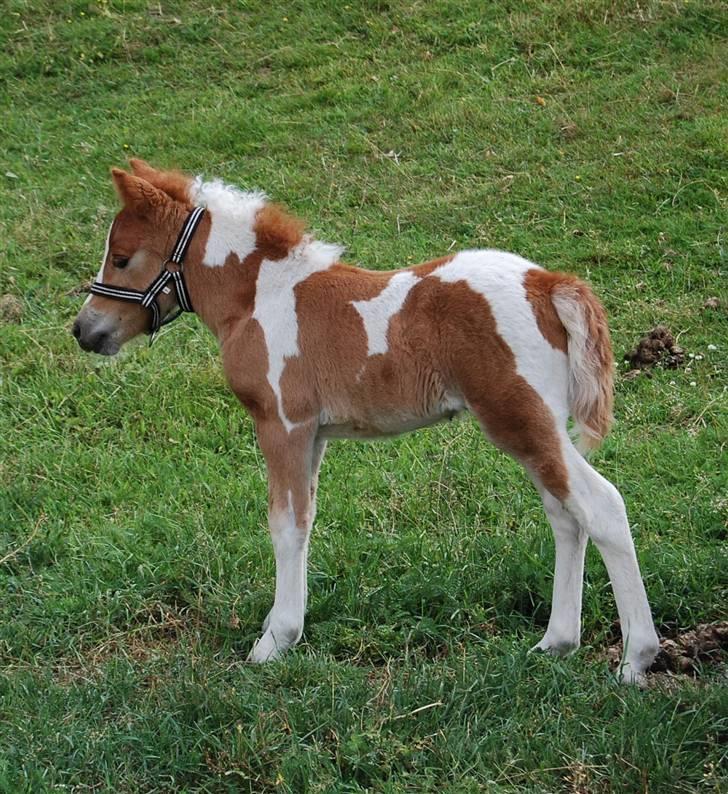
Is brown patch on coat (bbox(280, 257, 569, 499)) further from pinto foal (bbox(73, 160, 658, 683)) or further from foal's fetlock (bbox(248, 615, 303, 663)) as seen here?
foal's fetlock (bbox(248, 615, 303, 663))

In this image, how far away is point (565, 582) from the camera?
430cm

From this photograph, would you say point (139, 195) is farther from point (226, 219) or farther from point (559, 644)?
point (559, 644)

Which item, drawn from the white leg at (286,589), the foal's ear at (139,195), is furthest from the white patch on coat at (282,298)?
the foal's ear at (139,195)

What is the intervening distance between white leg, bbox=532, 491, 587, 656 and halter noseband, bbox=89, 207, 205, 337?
1.74 meters

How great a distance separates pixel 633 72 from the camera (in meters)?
10.1

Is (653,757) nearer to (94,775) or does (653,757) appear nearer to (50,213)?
(94,775)

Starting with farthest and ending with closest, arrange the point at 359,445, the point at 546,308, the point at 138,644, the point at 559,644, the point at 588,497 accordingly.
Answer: the point at 359,445, the point at 138,644, the point at 559,644, the point at 546,308, the point at 588,497

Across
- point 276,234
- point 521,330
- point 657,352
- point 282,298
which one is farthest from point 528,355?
point 657,352

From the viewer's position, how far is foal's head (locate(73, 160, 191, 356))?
468cm

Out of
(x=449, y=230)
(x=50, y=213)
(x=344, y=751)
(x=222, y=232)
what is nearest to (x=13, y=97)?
(x=50, y=213)

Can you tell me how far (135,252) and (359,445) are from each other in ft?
6.37

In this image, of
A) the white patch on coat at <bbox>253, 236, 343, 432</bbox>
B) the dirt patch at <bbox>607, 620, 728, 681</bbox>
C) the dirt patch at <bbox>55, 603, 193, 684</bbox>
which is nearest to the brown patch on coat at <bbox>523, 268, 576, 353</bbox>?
the white patch on coat at <bbox>253, 236, 343, 432</bbox>

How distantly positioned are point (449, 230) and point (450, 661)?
481 cm

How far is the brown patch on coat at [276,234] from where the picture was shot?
4.65 meters
